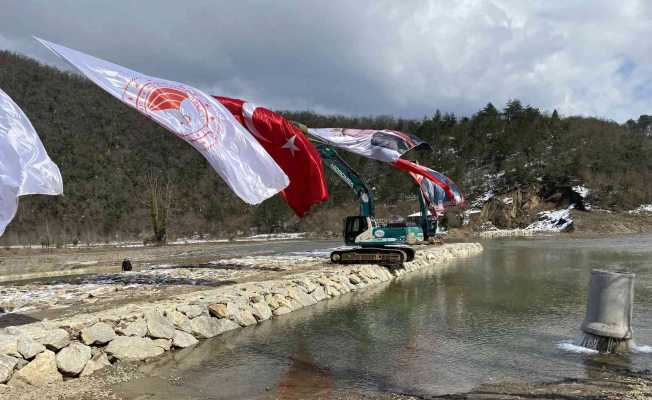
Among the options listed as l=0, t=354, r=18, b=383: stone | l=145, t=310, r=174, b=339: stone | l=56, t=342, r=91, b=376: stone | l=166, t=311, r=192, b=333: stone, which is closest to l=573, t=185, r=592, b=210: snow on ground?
l=166, t=311, r=192, b=333: stone

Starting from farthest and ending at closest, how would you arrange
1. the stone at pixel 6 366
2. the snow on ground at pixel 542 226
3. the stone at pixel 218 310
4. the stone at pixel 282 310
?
the snow on ground at pixel 542 226 < the stone at pixel 282 310 < the stone at pixel 218 310 < the stone at pixel 6 366

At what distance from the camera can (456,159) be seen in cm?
10375

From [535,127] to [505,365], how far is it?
10120cm

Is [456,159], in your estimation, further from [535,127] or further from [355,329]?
[355,329]

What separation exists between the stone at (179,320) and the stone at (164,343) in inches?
21.5

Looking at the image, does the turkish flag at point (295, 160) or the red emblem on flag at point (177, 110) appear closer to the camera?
the red emblem on flag at point (177, 110)

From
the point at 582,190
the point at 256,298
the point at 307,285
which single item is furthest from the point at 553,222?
the point at 256,298

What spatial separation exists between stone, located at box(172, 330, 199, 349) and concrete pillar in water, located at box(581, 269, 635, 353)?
7.31 m

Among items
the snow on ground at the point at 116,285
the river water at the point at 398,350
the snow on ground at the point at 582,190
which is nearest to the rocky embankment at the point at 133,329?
the river water at the point at 398,350

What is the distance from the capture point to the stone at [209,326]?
11.1 meters

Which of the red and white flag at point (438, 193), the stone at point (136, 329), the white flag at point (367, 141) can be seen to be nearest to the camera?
the stone at point (136, 329)

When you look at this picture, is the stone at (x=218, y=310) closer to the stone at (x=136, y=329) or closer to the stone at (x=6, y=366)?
the stone at (x=136, y=329)

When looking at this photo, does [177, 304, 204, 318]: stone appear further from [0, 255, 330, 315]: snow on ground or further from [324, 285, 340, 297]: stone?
[324, 285, 340, 297]: stone

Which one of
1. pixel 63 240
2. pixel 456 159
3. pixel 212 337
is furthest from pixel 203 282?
pixel 456 159
